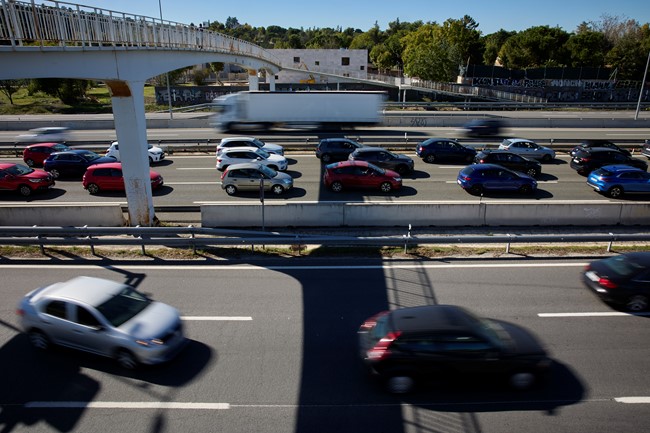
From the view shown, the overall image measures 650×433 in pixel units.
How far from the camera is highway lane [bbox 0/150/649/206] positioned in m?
18.3

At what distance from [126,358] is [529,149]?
2307 centimetres

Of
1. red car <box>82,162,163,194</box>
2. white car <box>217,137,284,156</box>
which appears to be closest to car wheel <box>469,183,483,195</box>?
white car <box>217,137,284,156</box>

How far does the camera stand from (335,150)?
926 inches

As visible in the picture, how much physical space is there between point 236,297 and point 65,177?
53.3ft

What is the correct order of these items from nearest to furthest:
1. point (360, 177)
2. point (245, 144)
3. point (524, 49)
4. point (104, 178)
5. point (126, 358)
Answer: point (126, 358) < point (360, 177) < point (104, 178) < point (245, 144) < point (524, 49)

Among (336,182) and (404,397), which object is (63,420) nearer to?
(404,397)

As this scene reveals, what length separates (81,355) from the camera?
7977 millimetres

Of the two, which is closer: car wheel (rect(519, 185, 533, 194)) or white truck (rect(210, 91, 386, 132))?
car wheel (rect(519, 185, 533, 194))

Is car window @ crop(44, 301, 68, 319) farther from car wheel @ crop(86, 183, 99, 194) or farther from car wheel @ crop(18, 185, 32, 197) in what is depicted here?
car wheel @ crop(18, 185, 32, 197)

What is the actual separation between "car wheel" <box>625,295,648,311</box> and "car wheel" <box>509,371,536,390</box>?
4.00m

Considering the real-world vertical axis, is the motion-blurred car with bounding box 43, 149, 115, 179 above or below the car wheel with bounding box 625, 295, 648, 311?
above

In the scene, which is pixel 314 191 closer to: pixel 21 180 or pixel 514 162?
pixel 514 162

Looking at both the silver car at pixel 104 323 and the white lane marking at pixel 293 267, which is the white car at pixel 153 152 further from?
the silver car at pixel 104 323

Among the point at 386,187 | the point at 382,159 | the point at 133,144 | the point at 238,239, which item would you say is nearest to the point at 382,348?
the point at 238,239
